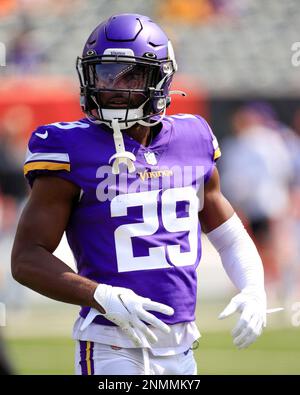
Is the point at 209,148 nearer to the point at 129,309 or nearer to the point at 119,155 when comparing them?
the point at 119,155

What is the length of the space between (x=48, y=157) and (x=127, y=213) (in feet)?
1.02

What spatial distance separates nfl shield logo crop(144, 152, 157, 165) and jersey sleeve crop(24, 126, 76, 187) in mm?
278

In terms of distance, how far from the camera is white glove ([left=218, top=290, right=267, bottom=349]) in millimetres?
3062

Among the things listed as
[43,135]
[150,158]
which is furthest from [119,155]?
[43,135]

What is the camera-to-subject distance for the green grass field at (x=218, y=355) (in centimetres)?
648

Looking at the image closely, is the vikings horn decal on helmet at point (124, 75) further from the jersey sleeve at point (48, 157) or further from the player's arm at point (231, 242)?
the player's arm at point (231, 242)

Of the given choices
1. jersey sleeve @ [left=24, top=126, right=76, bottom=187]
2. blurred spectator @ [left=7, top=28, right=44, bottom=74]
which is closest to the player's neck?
jersey sleeve @ [left=24, top=126, right=76, bottom=187]

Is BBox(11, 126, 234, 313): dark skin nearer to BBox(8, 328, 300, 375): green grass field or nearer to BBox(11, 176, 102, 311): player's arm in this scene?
BBox(11, 176, 102, 311): player's arm

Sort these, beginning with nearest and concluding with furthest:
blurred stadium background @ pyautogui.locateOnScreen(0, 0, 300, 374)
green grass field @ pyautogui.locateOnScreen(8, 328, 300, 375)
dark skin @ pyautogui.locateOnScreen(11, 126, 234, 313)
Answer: dark skin @ pyautogui.locateOnScreen(11, 126, 234, 313)
green grass field @ pyautogui.locateOnScreen(8, 328, 300, 375)
blurred stadium background @ pyautogui.locateOnScreen(0, 0, 300, 374)

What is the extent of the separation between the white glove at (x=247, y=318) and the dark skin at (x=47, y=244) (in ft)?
1.44

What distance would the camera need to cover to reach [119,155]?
3.13m

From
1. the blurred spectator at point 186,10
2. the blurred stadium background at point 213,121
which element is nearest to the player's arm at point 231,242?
the blurred stadium background at point 213,121
